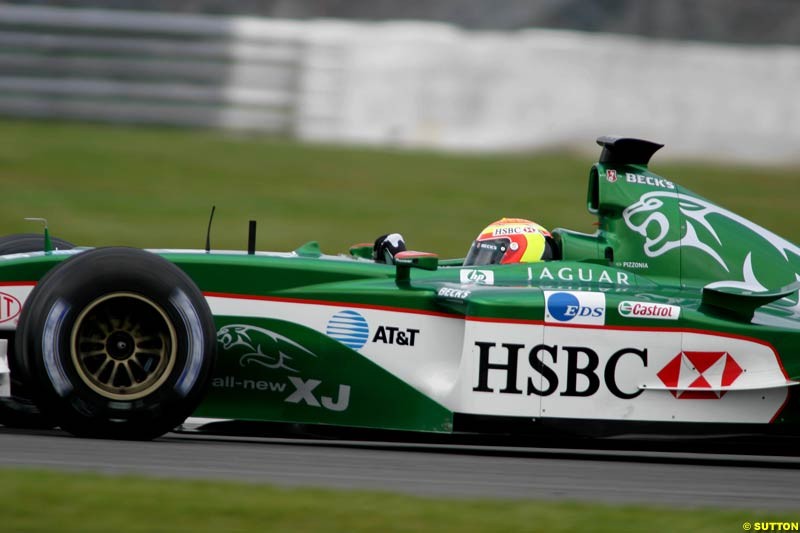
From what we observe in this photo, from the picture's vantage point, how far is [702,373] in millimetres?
5617

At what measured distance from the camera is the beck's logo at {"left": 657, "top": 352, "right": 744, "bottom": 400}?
5.61 metres

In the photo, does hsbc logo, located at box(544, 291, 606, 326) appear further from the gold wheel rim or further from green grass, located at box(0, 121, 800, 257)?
green grass, located at box(0, 121, 800, 257)

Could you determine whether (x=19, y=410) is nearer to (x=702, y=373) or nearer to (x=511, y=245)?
(x=511, y=245)

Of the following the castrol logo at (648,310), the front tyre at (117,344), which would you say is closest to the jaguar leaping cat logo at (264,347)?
the front tyre at (117,344)

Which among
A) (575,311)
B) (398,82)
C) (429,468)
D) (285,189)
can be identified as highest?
(398,82)

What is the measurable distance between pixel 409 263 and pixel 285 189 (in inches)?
311

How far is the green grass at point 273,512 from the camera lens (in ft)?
12.6

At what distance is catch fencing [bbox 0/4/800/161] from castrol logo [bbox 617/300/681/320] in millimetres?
8731

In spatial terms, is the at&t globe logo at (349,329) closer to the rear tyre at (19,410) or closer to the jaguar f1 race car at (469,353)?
the jaguar f1 race car at (469,353)

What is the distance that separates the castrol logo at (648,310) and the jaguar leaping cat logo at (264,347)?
1.43 meters

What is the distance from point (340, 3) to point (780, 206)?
6531mm

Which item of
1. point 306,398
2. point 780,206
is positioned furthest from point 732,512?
point 780,206

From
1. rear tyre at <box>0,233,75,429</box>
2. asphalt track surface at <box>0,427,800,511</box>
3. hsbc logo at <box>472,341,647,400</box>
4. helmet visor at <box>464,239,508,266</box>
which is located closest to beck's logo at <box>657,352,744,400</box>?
hsbc logo at <box>472,341,647,400</box>

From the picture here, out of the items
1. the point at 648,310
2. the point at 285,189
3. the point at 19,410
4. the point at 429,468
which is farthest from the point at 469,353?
the point at 285,189
